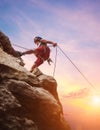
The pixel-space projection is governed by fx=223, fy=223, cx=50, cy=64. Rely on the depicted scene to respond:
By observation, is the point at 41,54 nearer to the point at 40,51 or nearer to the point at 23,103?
the point at 40,51

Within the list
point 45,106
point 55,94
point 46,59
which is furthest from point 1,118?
point 46,59

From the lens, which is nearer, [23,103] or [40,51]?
[23,103]

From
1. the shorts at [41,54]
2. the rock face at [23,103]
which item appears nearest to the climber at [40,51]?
the shorts at [41,54]

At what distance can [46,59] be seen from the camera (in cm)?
2112

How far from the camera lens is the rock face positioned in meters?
13.3

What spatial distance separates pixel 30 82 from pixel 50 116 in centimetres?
277

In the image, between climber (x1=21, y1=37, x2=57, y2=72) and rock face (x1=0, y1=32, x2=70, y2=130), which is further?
climber (x1=21, y1=37, x2=57, y2=72)

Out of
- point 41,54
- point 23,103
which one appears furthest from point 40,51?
point 23,103

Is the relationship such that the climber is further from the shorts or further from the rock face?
the rock face

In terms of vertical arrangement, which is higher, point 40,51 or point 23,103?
point 40,51

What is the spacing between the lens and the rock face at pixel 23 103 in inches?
524

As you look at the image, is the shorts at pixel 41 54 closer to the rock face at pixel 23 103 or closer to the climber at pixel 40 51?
the climber at pixel 40 51

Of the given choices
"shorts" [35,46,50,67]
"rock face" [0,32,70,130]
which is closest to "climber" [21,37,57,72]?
"shorts" [35,46,50,67]

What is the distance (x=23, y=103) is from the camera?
14562 mm
